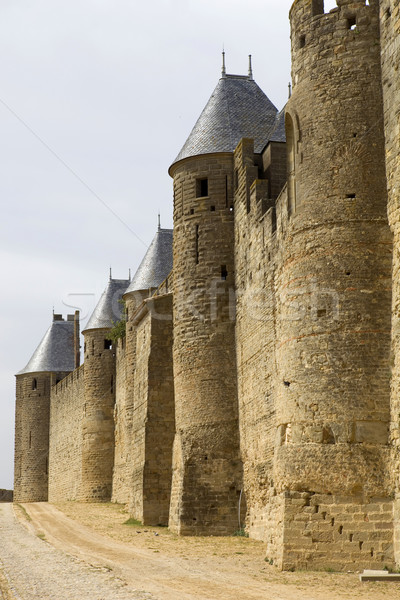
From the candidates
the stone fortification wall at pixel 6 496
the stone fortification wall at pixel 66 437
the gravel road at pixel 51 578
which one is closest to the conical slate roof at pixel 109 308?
the stone fortification wall at pixel 66 437

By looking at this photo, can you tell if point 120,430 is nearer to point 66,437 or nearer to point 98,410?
point 98,410

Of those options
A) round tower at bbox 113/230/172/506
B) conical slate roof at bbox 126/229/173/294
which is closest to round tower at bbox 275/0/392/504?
round tower at bbox 113/230/172/506

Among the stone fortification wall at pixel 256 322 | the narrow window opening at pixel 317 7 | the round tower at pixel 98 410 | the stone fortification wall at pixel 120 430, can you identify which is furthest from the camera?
the round tower at pixel 98 410

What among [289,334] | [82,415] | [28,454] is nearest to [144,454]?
[289,334]

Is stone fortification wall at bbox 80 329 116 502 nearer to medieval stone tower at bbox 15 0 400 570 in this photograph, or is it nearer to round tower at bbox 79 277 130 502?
round tower at bbox 79 277 130 502

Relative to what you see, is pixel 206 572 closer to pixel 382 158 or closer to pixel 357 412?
pixel 357 412

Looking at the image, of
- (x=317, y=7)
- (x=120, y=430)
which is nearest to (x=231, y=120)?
(x=317, y=7)

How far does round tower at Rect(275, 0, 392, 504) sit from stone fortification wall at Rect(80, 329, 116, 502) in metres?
19.7

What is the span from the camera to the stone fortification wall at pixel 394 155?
13156 mm

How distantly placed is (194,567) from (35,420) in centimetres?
3130

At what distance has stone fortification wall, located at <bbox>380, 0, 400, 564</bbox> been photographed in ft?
43.2

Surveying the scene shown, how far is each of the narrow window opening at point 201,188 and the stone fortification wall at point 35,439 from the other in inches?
963

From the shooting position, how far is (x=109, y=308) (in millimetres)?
35969

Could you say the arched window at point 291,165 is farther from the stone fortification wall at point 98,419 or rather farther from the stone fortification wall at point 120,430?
the stone fortification wall at point 98,419
